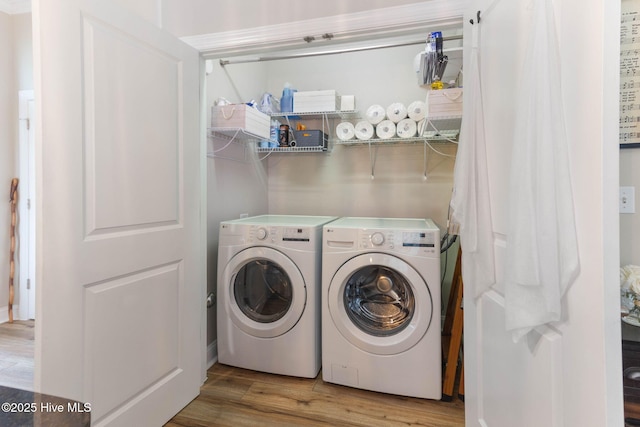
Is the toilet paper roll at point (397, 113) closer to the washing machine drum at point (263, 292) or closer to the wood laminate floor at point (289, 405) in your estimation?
the washing machine drum at point (263, 292)

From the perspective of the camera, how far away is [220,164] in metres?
2.19

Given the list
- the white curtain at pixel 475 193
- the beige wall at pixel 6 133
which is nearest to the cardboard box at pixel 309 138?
the white curtain at pixel 475 193

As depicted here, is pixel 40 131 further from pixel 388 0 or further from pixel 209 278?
pixel 388 0

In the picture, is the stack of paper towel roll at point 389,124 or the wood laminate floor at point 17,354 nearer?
the wood laminate floor at point 17,354

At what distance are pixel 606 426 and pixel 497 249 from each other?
51 cm

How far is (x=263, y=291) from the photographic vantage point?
2061mm

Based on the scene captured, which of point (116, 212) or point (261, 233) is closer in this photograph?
point (116, 212)

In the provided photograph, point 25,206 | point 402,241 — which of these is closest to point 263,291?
point 402,241

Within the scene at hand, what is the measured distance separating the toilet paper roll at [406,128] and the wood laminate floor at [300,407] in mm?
1767

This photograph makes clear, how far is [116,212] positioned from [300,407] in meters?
1.34

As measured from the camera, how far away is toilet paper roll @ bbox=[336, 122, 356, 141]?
99.7 inches

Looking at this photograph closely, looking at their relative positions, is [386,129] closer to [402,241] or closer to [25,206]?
[402,241]

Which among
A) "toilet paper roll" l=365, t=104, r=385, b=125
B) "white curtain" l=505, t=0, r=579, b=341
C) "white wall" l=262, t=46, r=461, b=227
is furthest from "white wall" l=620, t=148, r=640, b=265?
"toilet paper roll" l=365, t=104, r=385, b=125

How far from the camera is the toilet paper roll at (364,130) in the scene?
97.7 inches
